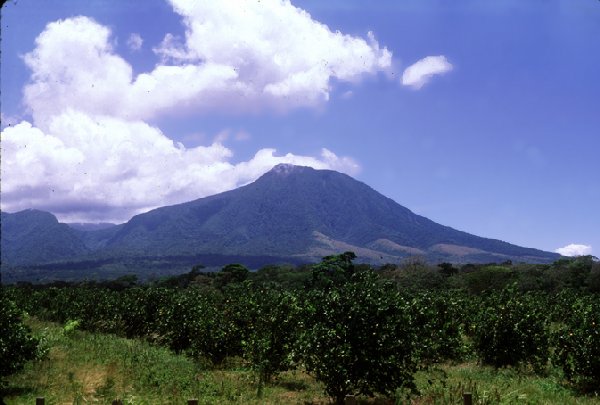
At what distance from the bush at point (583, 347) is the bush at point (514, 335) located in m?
2.18

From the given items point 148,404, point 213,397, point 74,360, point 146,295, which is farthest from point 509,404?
point 146,295

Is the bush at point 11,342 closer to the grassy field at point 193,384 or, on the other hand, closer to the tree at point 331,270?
the grassy field at point 193,384

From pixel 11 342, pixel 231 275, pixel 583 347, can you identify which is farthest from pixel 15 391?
pixel 231 275

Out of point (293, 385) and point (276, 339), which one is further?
point (293, 385)

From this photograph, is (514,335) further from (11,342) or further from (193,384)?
(11,342)

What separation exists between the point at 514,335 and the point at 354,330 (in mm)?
10459

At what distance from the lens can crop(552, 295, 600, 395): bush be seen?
616 inches

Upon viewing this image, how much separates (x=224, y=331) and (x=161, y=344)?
712 centimetres

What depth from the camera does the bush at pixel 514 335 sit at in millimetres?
19656

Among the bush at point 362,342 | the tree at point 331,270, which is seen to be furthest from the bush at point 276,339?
the tree at point 331,270

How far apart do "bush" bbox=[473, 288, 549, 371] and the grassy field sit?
0.69m

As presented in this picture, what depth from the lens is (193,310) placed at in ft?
76.7

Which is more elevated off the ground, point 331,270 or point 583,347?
point 583,347

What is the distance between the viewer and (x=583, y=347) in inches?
624
